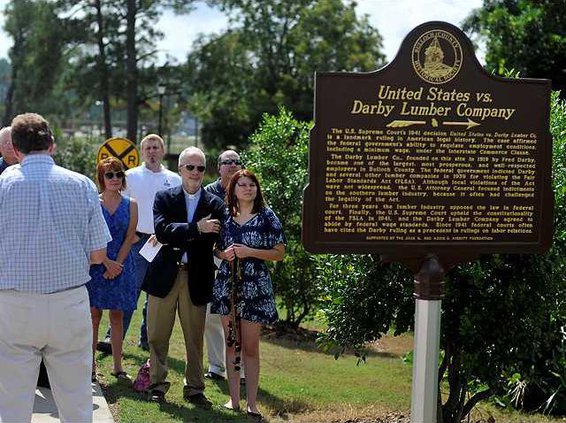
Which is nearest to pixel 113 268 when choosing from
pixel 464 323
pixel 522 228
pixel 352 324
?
pixel 352 324

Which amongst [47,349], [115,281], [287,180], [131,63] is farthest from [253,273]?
[131,63]

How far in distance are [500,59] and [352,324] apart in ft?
27.1

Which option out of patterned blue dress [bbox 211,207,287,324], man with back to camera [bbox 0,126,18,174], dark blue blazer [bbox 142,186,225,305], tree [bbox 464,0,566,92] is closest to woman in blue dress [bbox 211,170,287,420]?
patterned blue dress [bbox 211,207,287,324]

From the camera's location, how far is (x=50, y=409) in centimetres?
615

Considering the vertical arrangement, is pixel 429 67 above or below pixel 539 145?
above

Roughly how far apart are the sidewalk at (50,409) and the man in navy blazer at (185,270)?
52 cm

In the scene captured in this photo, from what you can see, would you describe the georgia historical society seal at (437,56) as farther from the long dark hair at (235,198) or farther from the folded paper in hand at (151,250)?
the folded paper in hand at (151,250)

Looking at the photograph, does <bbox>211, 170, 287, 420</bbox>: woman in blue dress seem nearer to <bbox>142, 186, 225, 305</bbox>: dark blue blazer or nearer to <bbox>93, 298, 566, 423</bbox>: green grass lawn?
<bbox>142, 186, 225, 305</bbox>: dark blue blazer

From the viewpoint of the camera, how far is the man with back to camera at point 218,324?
7.64 m

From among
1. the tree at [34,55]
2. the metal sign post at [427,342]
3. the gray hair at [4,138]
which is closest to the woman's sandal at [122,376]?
the gray hair at [4,138]

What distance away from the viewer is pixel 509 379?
6371 mm

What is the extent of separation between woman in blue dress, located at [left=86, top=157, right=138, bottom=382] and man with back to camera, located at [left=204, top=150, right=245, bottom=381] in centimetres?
86

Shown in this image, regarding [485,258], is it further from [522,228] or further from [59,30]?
[59,30]

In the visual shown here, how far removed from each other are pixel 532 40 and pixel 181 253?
341 inches
